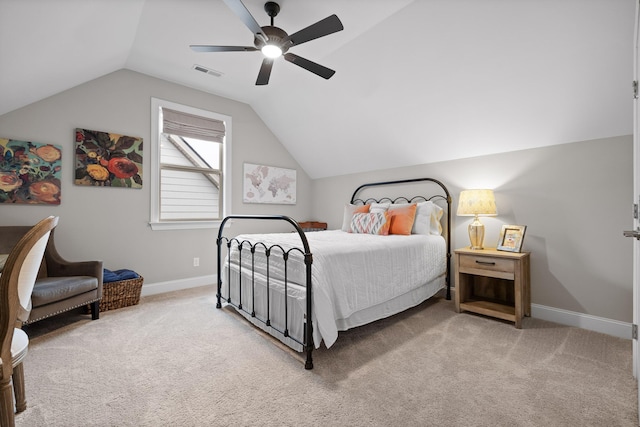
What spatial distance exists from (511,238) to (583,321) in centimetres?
89

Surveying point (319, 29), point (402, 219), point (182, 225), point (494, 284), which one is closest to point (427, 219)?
point (402, 219)

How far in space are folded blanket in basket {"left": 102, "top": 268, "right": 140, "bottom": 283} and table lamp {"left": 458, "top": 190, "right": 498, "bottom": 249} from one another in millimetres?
3596

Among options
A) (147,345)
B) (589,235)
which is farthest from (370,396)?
(589,235)

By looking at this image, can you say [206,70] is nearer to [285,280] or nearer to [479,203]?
[285,280]

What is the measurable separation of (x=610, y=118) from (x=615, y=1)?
35.5 inches

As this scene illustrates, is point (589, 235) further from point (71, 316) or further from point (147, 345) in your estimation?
point (71, 316)

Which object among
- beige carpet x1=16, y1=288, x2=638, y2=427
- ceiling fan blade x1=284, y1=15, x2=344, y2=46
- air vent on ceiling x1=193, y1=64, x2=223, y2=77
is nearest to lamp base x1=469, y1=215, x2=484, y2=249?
beige carpet x1=16, y1=288, x2=638, y2=427

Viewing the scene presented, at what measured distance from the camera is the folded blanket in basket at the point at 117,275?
9.83ft

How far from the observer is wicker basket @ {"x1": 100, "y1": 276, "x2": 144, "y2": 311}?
→ 2.90 meters

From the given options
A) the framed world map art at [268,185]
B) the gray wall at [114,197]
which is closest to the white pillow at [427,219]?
the framed world map art at [268,185]

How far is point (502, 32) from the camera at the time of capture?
2.27 m

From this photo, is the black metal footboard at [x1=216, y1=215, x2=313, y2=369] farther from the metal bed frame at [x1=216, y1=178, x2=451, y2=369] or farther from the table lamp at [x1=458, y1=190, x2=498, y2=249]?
the table lamp at [x1=458, y1=190, x2=498, y2=249]

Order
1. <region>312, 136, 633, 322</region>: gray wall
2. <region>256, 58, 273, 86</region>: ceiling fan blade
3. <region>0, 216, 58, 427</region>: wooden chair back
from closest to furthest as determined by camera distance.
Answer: <region>0, 216, 58, 427</region>: wooden chair back, <region>312, 136, 633, 322</region>: gray wall, <region>256, 58, 273, 86</region>: ceiling fan blade

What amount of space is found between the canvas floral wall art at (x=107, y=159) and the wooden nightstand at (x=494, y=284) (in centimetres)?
380
